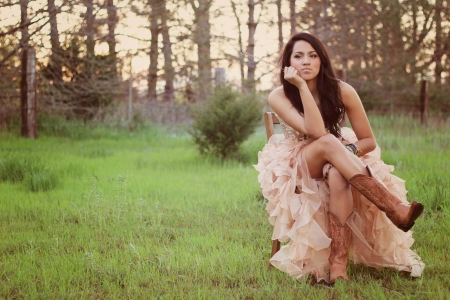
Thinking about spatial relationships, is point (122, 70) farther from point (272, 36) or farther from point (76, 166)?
point (76, 166)

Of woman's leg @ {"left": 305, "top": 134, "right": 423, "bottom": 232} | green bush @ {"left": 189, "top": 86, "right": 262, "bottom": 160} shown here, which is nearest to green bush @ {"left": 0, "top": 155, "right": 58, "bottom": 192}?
green bush @ {"left": 189, "top": 86, "right": 262, "bottom": 160}

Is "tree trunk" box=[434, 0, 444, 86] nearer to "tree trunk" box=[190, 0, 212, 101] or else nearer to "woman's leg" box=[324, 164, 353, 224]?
"tree trunk" box=[190, 0, 212, 101]

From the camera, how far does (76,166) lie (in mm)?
6812

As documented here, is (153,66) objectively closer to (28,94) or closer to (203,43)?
(203,43)

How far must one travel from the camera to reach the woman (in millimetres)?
2957

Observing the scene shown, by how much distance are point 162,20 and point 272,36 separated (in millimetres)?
4964

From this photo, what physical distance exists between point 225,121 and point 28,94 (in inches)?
190

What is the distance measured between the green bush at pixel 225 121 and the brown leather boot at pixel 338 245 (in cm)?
515

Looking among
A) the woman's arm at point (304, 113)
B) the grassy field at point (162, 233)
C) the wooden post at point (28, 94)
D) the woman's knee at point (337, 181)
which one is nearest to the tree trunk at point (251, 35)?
the wooden post at point (28, 94)

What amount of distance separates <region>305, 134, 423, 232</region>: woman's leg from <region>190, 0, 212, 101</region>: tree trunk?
11.9 meters

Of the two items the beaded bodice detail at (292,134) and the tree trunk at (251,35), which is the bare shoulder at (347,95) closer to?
the beaded bodice detail at (292,134)

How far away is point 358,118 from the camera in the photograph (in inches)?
136

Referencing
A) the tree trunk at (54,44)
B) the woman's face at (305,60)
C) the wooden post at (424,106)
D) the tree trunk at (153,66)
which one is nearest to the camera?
the woman's face at (305,60)

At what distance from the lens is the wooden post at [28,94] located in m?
10.5
